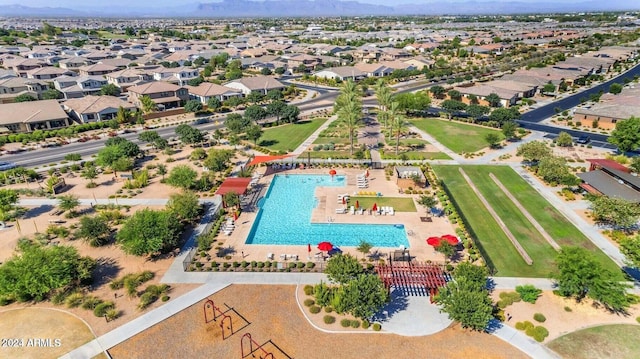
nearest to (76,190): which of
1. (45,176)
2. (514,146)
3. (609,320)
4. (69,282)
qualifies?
(45,176)

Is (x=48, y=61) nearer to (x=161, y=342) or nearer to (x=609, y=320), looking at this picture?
(x=161, y=342)

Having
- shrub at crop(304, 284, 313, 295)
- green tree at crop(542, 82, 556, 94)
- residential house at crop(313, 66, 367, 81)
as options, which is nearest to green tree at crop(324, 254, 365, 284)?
shrub at crop(304, 284, 313, 295)

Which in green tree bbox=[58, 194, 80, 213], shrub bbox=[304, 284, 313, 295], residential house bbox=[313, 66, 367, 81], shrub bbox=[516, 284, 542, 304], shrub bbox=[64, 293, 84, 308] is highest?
residential house bbox=[313, 66, 367, 81]

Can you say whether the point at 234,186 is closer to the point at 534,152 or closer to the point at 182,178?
the point at 182,178

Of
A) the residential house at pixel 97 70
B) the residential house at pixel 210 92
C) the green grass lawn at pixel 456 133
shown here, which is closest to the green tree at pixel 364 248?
the green grass lawn at pixel 456 133

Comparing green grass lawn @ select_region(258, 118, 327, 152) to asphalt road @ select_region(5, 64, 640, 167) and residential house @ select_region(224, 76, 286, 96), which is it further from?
residential house @ select_region(224, 76, 286, 96)
